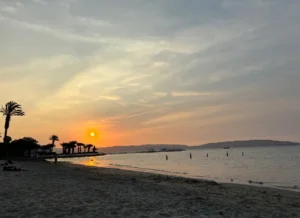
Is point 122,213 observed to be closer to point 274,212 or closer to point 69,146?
point 274,212

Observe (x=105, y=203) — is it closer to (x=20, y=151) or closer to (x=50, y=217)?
(x=50, y=217)

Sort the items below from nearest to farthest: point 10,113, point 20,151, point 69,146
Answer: point 10,113
point 20,151
point 69,146

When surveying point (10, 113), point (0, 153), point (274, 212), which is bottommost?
point (274, 212)

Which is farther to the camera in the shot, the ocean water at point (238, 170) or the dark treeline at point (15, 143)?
the dark treeline at point (15, 143)

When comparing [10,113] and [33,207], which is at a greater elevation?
[10,113]

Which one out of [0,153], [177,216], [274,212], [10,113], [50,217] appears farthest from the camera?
[0,153]

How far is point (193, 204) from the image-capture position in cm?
1352

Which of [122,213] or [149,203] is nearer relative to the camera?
[122,213]

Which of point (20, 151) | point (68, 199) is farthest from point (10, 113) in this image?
point (68, 199)

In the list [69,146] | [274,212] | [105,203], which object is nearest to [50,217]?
[105,203]

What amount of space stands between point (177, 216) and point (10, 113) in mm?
64684

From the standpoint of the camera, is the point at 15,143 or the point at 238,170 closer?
the point at 238,170

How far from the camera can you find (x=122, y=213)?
11000 millimetres

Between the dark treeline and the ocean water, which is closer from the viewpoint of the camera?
the ocean water
